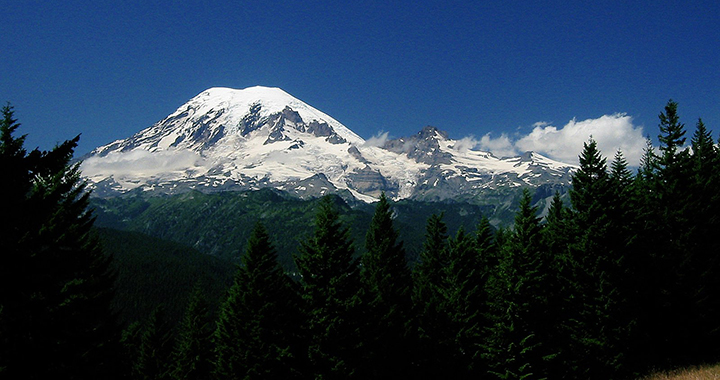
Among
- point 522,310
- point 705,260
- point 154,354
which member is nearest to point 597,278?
point 522,310

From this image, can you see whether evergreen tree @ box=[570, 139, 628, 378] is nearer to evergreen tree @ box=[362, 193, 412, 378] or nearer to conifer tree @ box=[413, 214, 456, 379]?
conifer tree @ box=[413, 214, 456, 379]

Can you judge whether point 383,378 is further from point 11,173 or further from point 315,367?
point 11,173

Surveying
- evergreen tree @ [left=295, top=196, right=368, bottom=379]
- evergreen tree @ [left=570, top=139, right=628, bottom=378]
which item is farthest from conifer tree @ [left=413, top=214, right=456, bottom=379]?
evergreen tree @ [left=295, top=196, right=368, bottom=379]

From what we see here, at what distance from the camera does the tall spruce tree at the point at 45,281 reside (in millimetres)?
12969

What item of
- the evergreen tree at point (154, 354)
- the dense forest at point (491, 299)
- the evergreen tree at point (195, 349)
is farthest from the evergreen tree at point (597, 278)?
the evergreen tree at point (154, 354)

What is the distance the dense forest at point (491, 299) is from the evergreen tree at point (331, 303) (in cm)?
8

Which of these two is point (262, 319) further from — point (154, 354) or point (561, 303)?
point (154, 354)

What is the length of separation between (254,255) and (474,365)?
59.7ft

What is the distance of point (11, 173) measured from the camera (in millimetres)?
12320

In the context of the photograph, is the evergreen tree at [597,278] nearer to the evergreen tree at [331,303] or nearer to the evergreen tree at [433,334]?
the evergreen tree at [433,334]

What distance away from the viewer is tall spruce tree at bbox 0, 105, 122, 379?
13.0 m

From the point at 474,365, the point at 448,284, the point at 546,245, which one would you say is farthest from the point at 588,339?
the point at 448,284

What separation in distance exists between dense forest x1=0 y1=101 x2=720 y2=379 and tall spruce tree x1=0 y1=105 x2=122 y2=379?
7.2 inches

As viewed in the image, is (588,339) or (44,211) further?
(588,339)
